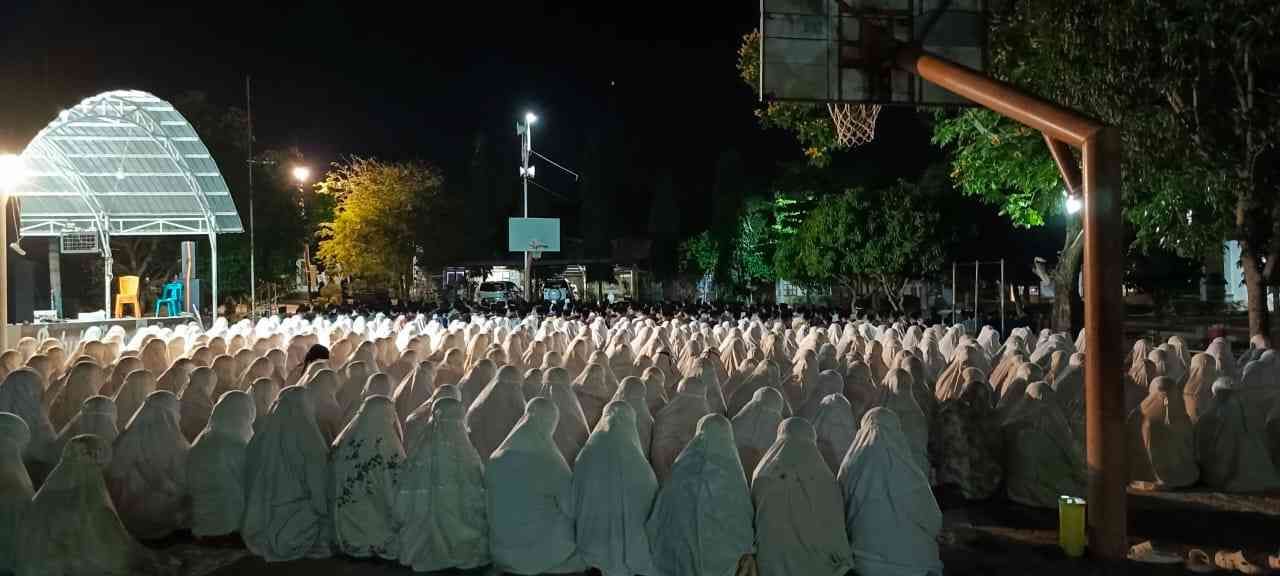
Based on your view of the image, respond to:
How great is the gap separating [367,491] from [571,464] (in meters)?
1.78

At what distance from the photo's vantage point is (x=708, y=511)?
6.19 meters

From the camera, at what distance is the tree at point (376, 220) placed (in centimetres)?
3925

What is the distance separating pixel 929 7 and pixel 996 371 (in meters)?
4.45

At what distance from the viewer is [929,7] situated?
9500 mm

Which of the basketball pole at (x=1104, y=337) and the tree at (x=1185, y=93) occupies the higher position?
the tree at (x=1185, y=93)

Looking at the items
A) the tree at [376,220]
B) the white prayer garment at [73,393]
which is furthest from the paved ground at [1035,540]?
the tree at [376,220]

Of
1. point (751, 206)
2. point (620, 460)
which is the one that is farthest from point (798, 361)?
point (751, 206)

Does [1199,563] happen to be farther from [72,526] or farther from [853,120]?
[72,526]

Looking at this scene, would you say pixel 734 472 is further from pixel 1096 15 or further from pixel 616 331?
pixel 616 331

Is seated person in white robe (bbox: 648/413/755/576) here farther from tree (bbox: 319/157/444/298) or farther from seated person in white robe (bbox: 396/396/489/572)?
tree (bbox: 319/157/444/298)

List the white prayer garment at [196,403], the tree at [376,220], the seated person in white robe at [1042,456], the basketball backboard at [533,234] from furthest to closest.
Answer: the tree at [376,220]
the basketball backboard at [533,234]
the white prayer garment at [196,403]
the seated person in white robe at [1042,456]

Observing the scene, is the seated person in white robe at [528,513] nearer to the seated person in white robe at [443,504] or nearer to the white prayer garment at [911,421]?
the seated person in white robe at [443,504]

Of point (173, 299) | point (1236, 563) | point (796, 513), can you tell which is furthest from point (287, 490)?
point (173, 299)

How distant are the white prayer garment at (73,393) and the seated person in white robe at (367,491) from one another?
4.57m
